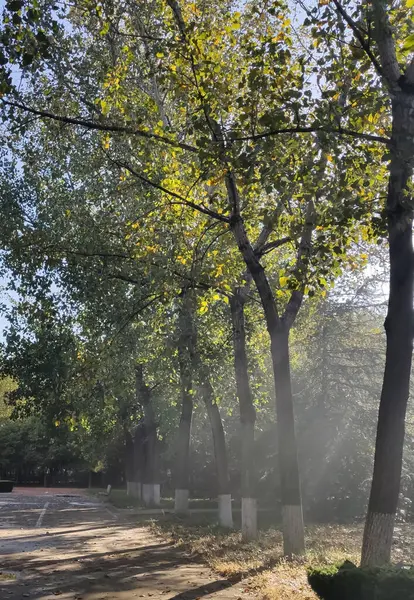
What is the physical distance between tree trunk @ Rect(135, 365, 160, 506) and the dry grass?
25.0 ft

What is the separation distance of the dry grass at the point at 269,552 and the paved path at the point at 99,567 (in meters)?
0.38

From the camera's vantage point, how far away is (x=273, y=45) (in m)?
9.40

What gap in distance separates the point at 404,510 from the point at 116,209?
17.6 metres

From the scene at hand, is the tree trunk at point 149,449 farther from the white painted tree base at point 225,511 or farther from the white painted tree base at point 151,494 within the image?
the white painted tree base at point 225,511

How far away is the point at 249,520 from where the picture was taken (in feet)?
52.9

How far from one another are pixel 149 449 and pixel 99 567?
19.2 meters

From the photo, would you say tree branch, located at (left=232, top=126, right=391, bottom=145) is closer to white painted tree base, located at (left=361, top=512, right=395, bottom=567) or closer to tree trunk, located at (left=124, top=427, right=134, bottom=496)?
white painted tree base, located at (left=361, top=512, right=395, bottom=567)

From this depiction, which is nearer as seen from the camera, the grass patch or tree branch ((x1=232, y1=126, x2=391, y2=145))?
tree branch ((x1=232, y1=126, x2=391, y2=145))

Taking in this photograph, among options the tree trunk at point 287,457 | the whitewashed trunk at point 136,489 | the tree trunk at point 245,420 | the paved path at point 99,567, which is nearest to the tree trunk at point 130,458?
the whitewashed trunk at point 136,489

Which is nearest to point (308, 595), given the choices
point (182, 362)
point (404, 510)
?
point (182, 362)

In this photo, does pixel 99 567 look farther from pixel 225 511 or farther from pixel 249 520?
pixel 225 511

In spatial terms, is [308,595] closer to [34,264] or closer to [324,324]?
[34,264]

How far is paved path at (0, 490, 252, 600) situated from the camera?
1017cm

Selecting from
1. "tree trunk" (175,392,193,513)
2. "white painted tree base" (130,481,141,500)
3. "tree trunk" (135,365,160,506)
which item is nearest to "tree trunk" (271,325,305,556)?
"tree trunk" (175,392,193,513)
